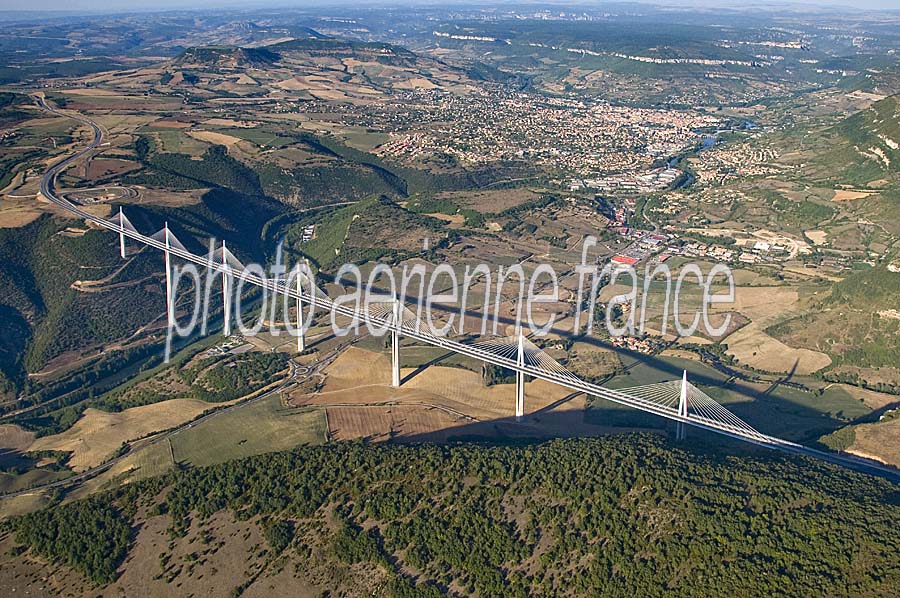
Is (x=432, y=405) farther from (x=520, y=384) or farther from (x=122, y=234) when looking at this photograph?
(x=122, y=234)

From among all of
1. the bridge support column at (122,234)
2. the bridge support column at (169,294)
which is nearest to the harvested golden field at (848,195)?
the bridge support column at (169,294)

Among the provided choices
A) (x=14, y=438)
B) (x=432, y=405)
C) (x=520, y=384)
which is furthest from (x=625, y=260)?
(x=14, y=438)

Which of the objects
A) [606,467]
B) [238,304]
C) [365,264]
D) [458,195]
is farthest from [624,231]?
[606,467]

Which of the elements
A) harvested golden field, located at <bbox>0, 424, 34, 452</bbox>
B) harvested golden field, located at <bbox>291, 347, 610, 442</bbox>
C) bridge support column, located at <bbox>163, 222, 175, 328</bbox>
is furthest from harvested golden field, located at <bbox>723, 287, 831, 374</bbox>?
harvested golden field, located at <bbox>0, 424, 34, 452</bbox>

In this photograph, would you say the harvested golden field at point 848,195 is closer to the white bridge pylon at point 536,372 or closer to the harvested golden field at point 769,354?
the harvested golden field at point 769,354

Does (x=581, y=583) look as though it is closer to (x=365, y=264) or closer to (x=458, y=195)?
(x=365, y=264)

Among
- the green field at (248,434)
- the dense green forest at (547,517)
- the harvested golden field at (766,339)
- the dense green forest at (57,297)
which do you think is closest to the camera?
the dense green forest at (547,517)
